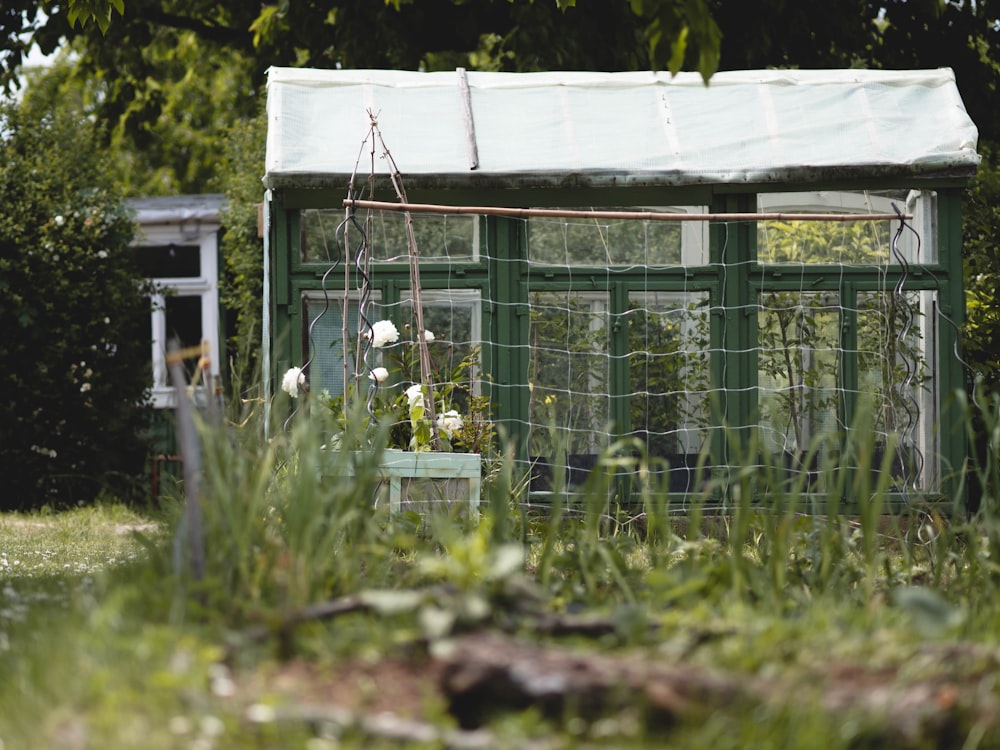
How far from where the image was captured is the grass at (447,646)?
8.13ft

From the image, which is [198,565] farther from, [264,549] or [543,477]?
[543,477]

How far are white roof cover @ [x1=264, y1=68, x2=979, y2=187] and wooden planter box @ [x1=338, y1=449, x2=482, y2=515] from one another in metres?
1.89

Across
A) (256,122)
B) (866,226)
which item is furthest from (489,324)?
(256,122)

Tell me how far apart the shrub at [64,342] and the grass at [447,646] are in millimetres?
6022

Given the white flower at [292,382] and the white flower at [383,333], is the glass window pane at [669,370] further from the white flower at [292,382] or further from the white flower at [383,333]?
the white flower at [292,382]

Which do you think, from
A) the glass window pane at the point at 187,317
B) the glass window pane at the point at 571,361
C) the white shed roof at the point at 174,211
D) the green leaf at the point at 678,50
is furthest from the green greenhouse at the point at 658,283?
the glass window pane at the point at 187,317

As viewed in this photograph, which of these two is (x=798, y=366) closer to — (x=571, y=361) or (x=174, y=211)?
(x=571, y=361)

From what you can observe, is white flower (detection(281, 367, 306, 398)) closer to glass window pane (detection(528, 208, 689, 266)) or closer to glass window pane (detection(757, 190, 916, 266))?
glass window pane (detection(528, 208, 689, 266))

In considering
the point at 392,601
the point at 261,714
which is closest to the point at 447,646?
the point at 392,601

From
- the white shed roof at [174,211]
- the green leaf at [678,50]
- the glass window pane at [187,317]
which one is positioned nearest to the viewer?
the green leaf at [678,50]

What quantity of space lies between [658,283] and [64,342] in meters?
4.98

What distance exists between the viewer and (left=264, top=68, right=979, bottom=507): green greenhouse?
690cm

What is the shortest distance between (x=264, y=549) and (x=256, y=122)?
9.19 metres

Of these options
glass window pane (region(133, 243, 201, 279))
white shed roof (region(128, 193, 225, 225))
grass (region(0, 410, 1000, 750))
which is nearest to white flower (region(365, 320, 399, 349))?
grass (region(0, 410, 1000, 750))
